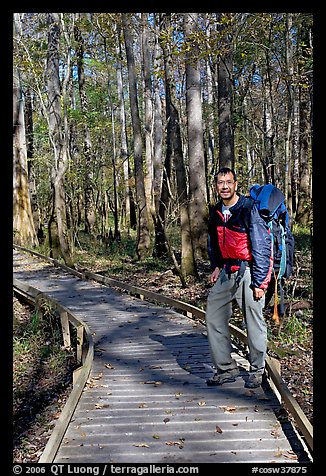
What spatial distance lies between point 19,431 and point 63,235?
9722 mm

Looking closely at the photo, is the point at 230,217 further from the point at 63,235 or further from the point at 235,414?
the point at 63,235

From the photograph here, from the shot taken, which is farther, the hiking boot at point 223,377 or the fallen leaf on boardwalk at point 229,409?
the hiking boot at point 223,377

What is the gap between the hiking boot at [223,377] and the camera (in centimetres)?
551

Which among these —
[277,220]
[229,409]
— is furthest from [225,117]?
[229,409]

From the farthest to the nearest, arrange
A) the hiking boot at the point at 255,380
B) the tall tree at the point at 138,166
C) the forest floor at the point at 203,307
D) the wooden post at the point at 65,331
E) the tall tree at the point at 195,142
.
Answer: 1. the tall tree at the point at 138,166
2. the tall tree at the point at 195,142
3. the wooden post at the point at 65,331
4. the forest floor at the point at 203,307
5. the hiking boot at the point at 255,380

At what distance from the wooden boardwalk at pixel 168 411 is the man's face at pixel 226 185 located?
212 cm

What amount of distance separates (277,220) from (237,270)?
0.92 m

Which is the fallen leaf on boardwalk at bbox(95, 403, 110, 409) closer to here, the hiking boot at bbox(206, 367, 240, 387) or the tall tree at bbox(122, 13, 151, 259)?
the hiking boot at bbox(206, 367, 240, 387)

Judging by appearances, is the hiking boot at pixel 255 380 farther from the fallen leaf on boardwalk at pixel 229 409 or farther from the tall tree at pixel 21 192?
the tall tree at pixel 21 192

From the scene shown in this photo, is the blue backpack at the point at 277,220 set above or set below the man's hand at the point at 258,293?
above

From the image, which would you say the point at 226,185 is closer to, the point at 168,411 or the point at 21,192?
the point at 168,411

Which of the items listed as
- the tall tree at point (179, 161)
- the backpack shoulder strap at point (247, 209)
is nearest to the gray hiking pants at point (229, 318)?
the backpack shoulder strap at point (247, 209)

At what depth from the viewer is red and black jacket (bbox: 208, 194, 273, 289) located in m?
5.02

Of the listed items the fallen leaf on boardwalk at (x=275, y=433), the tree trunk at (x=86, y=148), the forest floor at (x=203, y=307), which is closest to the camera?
the fallen leaf on boardwalk at (x=275, y=433)
